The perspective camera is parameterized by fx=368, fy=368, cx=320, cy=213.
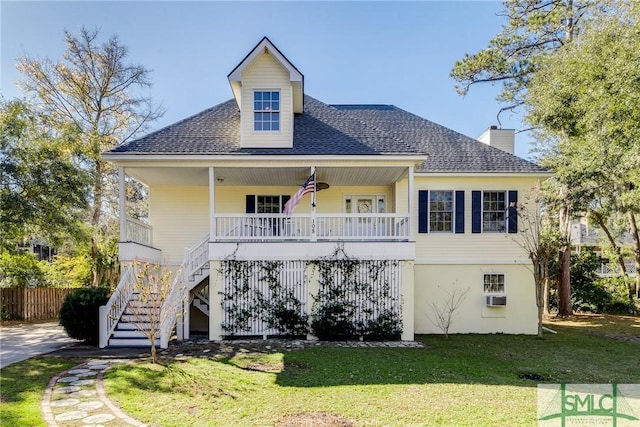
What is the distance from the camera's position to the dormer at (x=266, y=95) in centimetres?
1142

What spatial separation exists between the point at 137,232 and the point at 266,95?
6042mm

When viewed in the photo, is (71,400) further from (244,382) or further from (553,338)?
(553,338)

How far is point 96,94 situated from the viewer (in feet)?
68.4

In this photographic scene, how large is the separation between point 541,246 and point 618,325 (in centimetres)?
669

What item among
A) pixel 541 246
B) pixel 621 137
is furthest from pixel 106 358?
pixel 621 137

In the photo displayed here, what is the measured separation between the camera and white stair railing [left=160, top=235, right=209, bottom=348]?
9.41m

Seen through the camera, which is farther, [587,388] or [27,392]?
[587,388]

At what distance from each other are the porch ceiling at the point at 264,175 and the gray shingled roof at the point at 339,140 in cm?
61

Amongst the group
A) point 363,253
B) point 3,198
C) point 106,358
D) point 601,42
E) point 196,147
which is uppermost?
point 601,42

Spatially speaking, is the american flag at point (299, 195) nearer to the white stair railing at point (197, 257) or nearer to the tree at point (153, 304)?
the white stair railing at point (197, 257)

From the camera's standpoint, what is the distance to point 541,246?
38.8 ft

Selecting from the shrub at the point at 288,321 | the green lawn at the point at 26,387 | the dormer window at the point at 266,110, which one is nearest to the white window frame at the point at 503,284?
the shrub at the point at 288,321

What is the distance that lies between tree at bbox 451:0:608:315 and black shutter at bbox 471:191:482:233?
6742 mm

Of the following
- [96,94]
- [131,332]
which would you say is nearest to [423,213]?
[131,332]
